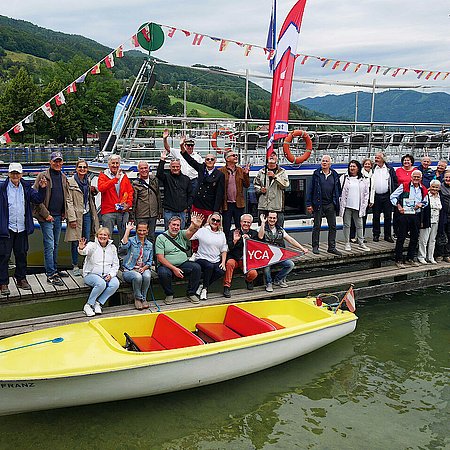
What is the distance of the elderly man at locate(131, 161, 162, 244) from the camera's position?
350 inches

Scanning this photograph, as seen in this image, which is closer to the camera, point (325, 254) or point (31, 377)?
point (31, 377)

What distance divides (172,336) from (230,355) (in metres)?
0.89

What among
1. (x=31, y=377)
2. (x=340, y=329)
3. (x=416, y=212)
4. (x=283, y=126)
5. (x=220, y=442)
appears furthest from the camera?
(x=416, y=212)

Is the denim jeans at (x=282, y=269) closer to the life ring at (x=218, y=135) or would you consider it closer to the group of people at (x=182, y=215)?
the group of people at (x=182, y=215)

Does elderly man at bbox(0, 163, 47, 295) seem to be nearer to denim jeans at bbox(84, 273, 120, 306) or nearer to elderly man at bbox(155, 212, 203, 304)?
denim jeans at bbox(84, 273, 120, 306)

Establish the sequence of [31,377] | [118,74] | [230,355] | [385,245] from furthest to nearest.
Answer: [118,74] < [385,245] < [230,355] < [31,377]

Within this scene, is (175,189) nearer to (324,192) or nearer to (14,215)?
(14,215)

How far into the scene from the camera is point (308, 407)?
670 centimetres

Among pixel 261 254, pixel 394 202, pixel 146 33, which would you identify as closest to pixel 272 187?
pixel 261 254

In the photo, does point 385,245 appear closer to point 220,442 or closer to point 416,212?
→ point 416,212

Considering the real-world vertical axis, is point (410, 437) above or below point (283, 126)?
below

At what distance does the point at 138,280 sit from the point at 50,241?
1.64 meters

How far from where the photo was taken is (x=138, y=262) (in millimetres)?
→ 8008

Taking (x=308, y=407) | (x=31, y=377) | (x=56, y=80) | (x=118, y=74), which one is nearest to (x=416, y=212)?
(x=308, y=407)
